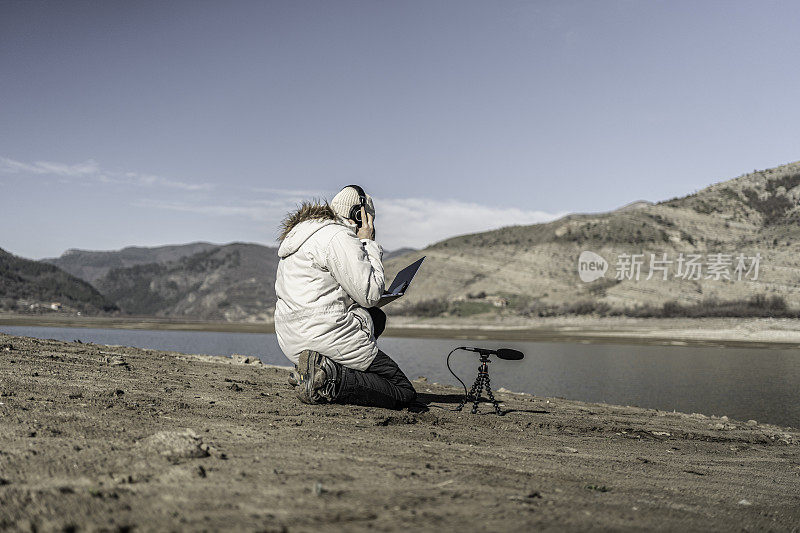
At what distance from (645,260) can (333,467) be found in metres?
75.7

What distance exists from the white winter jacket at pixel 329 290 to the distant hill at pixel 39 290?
8366 centimetres

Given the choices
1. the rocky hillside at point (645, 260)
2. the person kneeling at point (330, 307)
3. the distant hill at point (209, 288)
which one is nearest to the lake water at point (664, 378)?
the person kneeling at point (330, 307)

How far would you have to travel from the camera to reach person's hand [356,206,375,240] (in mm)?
6039

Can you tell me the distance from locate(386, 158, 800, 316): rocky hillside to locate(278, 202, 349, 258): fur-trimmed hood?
54.0 metres

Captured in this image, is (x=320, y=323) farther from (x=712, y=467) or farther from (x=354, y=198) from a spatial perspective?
(x=712, y=467)

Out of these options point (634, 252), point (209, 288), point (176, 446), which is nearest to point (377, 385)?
point (176, 446)

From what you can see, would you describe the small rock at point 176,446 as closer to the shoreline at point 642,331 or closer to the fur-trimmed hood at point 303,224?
the fur-trimmed hood at point 303,224

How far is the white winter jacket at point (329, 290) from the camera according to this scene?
529cm

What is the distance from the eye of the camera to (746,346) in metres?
35.2

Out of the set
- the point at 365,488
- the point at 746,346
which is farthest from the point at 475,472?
the point at 746,346

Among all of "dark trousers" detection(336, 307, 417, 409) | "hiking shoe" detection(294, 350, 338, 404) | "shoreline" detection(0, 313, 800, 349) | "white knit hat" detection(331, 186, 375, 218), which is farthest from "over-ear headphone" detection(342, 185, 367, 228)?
"shoreline" detection(0, 313, 800, 349)

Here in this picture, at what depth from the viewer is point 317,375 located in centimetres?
553

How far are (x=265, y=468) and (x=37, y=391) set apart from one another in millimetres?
3548

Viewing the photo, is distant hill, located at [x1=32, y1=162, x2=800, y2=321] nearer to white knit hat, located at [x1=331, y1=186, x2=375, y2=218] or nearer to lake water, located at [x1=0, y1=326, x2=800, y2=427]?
lake water, located at [x1=0, y1=326, x2=800, y2=427]
